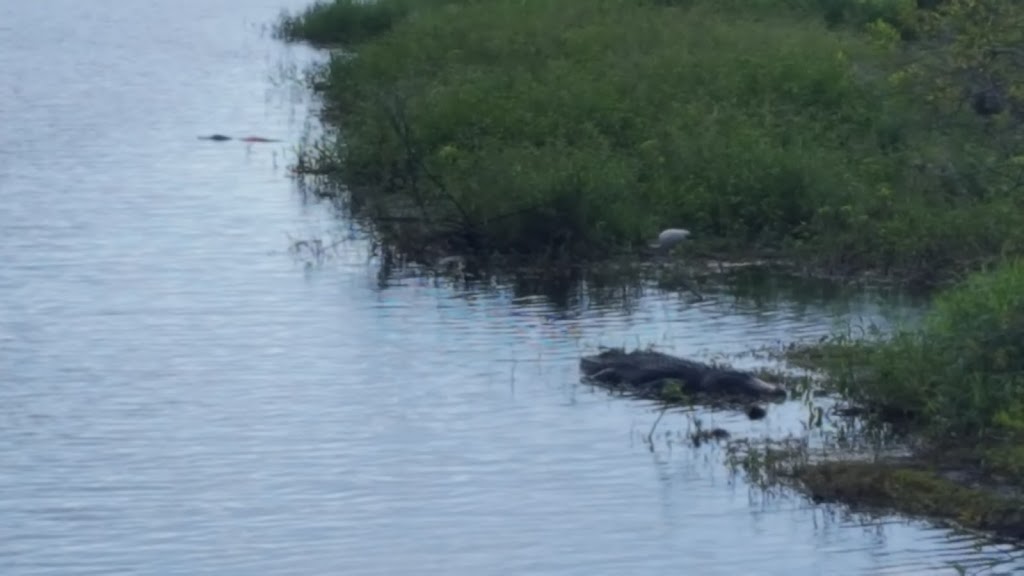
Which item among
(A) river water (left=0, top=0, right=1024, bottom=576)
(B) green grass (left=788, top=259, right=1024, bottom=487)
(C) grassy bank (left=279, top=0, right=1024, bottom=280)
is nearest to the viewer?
(A) river water (left=0, top=0, right=1024, bottom=576)

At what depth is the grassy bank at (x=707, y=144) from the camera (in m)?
16.2

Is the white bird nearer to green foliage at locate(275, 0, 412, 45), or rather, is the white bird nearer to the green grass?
the green grass

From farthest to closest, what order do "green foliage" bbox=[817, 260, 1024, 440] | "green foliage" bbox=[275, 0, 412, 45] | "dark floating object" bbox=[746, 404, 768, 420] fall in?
"green foliage" bbox=[275, 0, 412, 45]
"dark floating object" bbox=[746, 404, 768, 420]
"green foliage" bbox=[817, 260, 1024, 440]

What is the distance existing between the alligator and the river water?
0.18m

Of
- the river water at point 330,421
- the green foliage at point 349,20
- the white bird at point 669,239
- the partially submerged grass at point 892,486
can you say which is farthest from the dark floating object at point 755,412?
the green foliage at point 349,20

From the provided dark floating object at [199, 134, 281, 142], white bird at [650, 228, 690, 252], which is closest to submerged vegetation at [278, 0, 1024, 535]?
white bird at [650, 228, 690, 252]

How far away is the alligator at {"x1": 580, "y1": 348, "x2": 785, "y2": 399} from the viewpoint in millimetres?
12486

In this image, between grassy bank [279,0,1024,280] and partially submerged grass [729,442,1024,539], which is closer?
partially submerged grass [729,442,1024,539]

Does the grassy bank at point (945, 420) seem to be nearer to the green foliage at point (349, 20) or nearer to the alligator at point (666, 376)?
the alligator at point (666, 376)

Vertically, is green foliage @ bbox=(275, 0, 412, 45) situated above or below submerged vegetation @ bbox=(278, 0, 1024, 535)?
above

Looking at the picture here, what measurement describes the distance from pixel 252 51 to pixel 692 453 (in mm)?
25746

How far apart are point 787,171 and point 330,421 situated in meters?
6.37

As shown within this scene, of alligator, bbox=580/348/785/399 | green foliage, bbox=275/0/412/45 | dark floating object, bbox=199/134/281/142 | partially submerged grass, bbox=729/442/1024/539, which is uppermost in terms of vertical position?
green foliage, bbox=275/0/412/45

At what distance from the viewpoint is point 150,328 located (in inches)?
589
